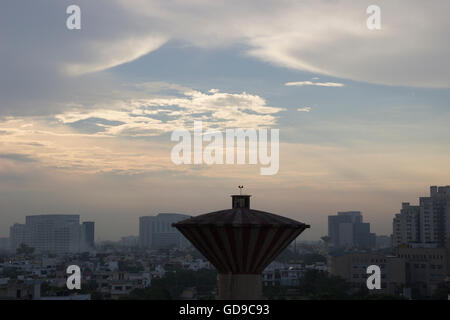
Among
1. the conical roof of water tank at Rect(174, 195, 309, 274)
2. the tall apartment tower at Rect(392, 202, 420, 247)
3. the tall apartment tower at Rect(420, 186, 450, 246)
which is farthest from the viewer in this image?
the tall apartment tower at Rect(392, 202, 420, 247)

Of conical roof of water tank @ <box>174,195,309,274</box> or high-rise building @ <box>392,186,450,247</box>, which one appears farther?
high-rise building @ <box>392,186,450,247</box>

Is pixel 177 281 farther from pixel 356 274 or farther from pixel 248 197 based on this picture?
pixel 248 197

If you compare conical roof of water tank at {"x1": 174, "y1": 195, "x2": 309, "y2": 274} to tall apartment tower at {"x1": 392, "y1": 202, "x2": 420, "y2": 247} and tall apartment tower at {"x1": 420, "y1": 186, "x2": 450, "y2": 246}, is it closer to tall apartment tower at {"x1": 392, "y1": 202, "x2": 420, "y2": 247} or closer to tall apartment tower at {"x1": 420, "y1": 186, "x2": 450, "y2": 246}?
tall apartment tower at {"x1": 420, "y1": 186, "x2": 450, "y2": 246}

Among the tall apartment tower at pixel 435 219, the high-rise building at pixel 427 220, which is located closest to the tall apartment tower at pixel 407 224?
the high-rise building at pixel 427 220

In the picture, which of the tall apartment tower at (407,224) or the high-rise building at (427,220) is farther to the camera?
the tall apartment tower at (407,224)

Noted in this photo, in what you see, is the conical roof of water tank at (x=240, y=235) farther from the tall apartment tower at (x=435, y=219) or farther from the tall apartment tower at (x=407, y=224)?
the tall apartment tower at (x=407, y=224)

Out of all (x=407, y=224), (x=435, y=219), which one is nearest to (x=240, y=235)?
(x=435, y=219)

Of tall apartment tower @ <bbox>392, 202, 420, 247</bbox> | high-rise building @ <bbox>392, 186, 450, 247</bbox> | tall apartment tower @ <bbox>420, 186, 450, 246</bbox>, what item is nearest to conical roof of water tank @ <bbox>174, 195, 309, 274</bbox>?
high-rise building @ <bbox>392, 186, 450, 247</bbox>

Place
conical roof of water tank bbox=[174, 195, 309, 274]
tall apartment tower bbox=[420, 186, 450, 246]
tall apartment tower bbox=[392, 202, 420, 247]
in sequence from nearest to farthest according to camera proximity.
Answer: conical roof of water tank bbox=[174, 195, 309, 274] → tall apartment tower bbox=[420, 186, 450, 246] → tall apartment tower bbox=[392, 202, 420, 247]

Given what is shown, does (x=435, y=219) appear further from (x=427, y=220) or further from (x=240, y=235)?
(x=240, y=235)
